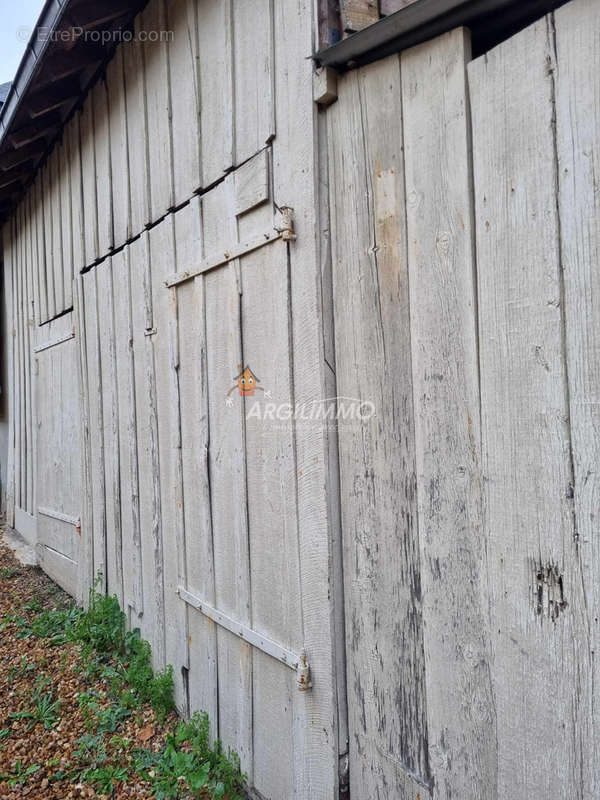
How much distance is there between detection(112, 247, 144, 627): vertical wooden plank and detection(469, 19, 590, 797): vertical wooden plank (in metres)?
2.54

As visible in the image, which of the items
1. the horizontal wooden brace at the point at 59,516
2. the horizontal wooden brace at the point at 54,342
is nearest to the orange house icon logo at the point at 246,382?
the horizontal wooden brace at the point at 54,342

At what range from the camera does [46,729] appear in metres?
2.84

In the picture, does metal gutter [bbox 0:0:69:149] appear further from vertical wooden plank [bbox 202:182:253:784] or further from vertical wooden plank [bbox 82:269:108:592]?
vertical wooden plank [bbox 202:182:253:784]

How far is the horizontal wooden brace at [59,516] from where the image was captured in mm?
4583

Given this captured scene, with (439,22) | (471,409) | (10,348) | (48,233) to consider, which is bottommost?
(471,409)

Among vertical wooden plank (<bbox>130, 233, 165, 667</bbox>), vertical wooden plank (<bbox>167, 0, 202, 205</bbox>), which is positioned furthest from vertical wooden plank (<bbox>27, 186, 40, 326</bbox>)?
vertical wooden plank (<bbox>167, 0, 202, 205</bbox>)

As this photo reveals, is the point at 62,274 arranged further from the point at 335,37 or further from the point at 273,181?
the point at 335,37

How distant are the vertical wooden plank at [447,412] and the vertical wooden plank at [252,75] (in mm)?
685

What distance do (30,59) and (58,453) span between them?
3.17 metres

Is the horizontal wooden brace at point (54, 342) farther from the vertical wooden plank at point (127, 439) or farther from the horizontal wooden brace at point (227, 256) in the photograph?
the horizontal wooden brace at point (227, 256)

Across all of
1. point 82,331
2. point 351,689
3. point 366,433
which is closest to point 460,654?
point 351,689

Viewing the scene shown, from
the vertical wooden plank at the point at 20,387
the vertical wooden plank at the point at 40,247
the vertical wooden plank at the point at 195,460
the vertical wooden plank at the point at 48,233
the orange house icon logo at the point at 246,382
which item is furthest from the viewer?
the vertical wooden plank at the point at 20,387

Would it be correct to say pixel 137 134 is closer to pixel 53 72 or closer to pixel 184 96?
pixel 184 96

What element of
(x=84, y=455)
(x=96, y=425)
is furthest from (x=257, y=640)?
(x=84, y=455)
